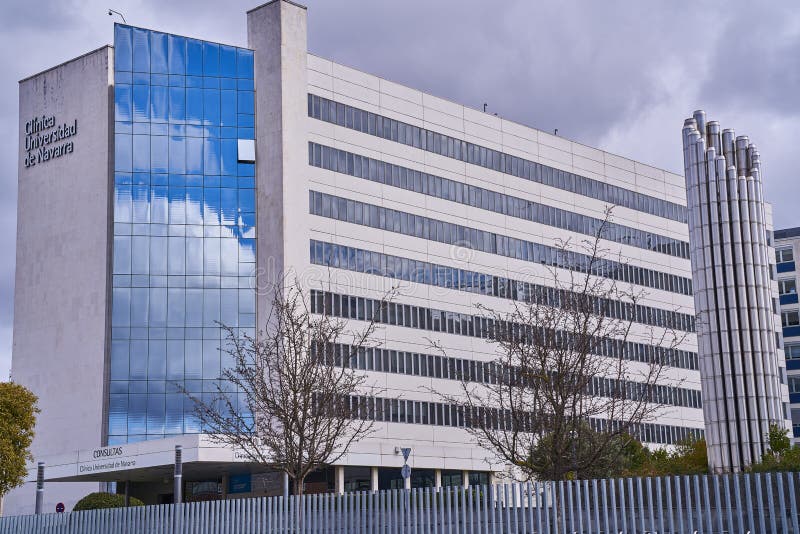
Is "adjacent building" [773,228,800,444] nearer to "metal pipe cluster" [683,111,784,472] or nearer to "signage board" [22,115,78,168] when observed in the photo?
"metal pipe cluster" [683,111,784,472]

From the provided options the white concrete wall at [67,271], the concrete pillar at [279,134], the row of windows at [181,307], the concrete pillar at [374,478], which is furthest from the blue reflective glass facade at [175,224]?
the concrete pillar at [374,478]

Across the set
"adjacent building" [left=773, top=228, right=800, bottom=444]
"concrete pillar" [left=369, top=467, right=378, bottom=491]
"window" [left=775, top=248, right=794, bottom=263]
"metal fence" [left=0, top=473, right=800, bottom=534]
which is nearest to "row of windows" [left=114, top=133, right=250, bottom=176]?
"concrete pillar" [left=369, top=467, right=378, bottom=491]

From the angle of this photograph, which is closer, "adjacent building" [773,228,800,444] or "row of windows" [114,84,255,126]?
"row of windows" [114,84,255,126]

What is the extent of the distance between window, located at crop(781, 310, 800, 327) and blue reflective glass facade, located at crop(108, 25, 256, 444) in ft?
230

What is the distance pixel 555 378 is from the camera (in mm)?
28922

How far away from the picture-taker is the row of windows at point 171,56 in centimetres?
7669

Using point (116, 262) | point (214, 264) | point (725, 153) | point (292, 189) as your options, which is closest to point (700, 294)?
point (725, 153)

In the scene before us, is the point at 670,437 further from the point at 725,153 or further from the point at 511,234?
the point at 725,153

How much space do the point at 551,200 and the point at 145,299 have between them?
3286 centimetres

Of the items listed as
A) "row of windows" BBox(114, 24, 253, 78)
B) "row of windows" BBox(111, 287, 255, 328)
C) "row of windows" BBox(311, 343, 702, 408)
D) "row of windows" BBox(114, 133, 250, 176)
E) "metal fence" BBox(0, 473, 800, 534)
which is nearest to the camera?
"metal fence" BBox(0, 473, 800, 534)

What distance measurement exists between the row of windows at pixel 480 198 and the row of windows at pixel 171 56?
30.5 ft

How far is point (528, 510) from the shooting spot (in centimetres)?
2431

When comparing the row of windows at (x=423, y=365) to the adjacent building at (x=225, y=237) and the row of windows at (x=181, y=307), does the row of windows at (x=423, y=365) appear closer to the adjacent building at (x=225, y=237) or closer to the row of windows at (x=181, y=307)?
the adjacent building at (x=225, y=237)

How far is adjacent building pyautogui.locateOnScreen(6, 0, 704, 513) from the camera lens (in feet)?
239
